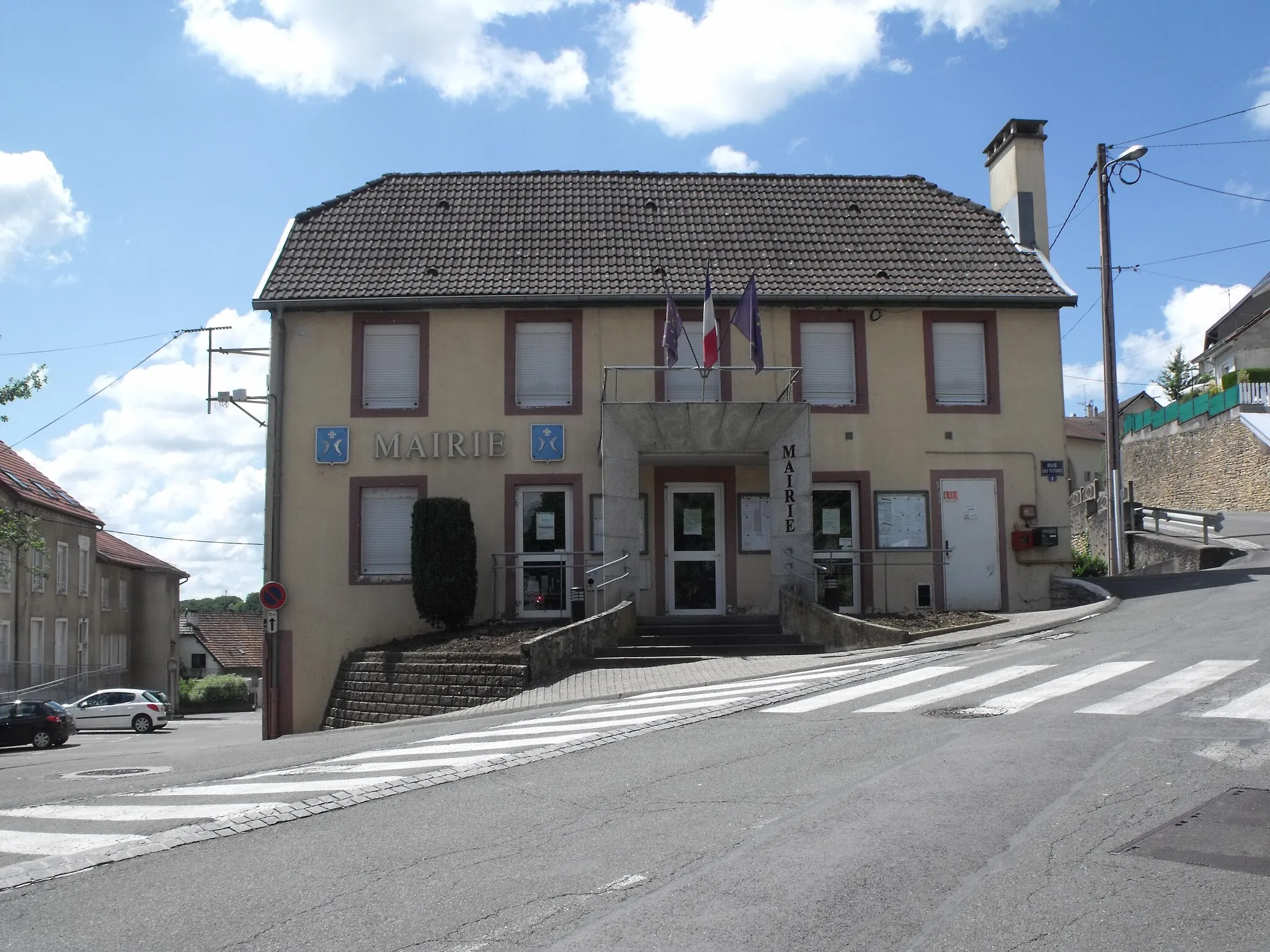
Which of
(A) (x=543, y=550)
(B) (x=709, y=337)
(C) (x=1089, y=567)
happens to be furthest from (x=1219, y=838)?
(C) (x=1089, y=567)

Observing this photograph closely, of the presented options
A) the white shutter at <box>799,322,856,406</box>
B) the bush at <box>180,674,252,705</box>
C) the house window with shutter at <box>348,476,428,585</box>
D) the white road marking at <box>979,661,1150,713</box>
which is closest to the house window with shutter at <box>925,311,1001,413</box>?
the white shutter at <box>799,322,856,406</box>

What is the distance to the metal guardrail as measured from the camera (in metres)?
28.5

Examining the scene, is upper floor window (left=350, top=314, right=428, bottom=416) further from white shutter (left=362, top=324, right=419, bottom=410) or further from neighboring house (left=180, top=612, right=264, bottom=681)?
neighboring house (left=180, top=612, right=264, bottom=681)

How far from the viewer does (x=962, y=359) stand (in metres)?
23.1

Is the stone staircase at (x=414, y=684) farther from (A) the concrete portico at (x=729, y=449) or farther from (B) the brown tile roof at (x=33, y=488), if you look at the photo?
(B) the brown tile roof at (x=33, y=488)

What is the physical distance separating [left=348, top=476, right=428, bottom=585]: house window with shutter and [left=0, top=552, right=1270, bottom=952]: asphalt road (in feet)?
38.4

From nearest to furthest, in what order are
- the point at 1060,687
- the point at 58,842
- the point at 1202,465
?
1. the point at 58,842
2. the point at 1060,687
3. the point at 1202,465

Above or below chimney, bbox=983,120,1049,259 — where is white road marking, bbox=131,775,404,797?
below

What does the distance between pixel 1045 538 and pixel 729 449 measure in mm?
6047

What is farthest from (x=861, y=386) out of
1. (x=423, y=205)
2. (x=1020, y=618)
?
(x=423, y=205)

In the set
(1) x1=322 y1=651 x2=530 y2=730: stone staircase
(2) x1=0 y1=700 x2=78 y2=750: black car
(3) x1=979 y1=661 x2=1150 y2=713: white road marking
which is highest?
(3) x1=979 y1=661 x2=1150 y2=713: white road marking

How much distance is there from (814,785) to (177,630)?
55330 mm

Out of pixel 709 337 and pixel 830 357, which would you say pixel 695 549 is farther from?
pixel 830 357

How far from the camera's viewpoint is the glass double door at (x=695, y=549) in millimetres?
22547
